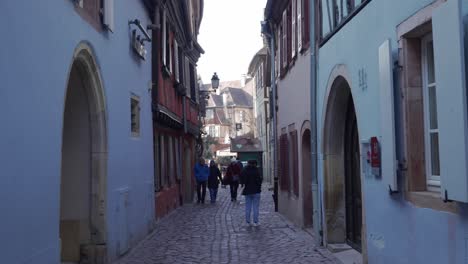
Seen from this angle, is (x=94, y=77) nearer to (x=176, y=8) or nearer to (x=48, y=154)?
(x=48, y=154)

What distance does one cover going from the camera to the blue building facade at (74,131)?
5.48 m

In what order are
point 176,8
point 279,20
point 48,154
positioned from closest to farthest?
point 48,154 < point 279,20 < point 176,8

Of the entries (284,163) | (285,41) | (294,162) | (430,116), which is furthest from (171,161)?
(430,116)

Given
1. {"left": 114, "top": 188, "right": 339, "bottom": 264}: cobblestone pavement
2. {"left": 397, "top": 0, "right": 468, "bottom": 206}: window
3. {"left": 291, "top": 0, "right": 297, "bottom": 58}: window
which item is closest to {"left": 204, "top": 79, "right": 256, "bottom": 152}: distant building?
Result: {"left": 114, "top": 188, "right": 339, "bottom": 264}: cobblestone pavement

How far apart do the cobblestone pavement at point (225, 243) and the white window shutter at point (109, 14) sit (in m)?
3.57

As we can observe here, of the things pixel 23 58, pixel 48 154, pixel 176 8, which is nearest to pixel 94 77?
pixel 48 154

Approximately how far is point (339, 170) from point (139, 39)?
477 cm

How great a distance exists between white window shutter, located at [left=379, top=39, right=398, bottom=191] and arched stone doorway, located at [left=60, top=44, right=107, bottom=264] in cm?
413

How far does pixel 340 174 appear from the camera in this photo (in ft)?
35.3

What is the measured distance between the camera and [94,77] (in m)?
8.97

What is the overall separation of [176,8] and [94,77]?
440 inches

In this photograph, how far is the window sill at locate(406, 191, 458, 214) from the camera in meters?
5.25

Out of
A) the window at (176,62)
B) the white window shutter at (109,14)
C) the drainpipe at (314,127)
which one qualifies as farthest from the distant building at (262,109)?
the white window shutter at (109,14)

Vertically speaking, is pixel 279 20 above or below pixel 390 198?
above
